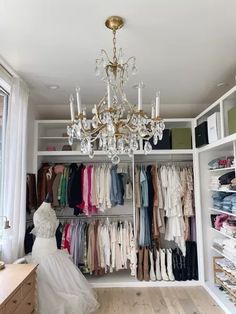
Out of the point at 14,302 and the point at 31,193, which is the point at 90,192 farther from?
the point at 14,302

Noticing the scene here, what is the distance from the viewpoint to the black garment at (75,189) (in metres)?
3.59

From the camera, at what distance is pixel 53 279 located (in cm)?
270

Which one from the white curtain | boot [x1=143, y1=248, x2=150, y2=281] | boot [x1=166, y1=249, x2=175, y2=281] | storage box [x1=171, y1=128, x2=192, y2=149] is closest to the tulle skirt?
the white curtain

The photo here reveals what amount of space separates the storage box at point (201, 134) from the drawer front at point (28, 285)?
97.1 inches

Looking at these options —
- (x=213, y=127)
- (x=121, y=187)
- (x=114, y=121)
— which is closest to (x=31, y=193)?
(x=121, y=187)

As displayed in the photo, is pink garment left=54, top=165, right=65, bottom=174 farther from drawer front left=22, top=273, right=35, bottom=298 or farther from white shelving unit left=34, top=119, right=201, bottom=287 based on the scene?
drawer front left=22, top=273, right=35, bottom=298

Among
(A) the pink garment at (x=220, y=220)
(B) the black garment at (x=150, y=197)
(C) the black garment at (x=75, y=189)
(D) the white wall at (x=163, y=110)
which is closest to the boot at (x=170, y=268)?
(B) the black garment at (x=150, y=197)

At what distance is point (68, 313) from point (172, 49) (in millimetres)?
2736

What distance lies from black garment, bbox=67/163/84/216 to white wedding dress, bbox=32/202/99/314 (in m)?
0.67

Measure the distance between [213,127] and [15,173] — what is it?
2287 millimetres

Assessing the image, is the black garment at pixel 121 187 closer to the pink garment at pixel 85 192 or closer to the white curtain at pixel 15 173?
the pink garment at pixel 85 192

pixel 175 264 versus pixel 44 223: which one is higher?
pixel 44 223

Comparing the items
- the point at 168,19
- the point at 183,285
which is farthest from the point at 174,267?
the point at 168,19

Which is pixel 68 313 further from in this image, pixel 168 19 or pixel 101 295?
pixel 168 19
